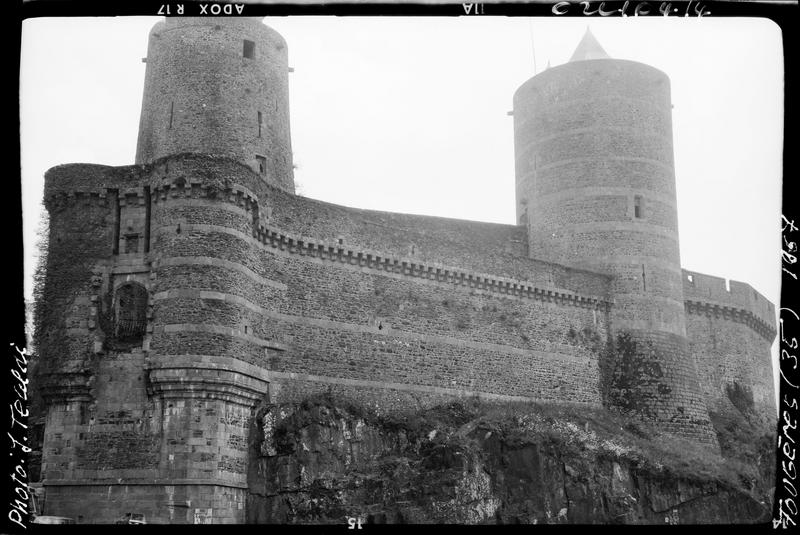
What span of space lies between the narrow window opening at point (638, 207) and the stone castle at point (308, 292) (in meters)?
0.04

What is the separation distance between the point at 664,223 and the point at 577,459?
38.6ft

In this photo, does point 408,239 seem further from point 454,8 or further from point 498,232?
point 454,8

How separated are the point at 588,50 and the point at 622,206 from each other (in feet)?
24.3

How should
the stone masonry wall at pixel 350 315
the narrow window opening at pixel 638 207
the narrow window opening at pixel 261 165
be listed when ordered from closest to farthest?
the stone masonry wall at pixel 350 315 → the narrow window opening at pixel 261 165 → the narrow window opening at pixel 638 207

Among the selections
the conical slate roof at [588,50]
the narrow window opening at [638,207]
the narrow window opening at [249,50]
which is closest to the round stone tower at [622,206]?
the narrow window opening at [638,207]

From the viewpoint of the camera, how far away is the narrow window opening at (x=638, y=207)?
41969 millimetres

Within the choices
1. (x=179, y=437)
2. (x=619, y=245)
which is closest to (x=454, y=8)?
(x=179, y=437)

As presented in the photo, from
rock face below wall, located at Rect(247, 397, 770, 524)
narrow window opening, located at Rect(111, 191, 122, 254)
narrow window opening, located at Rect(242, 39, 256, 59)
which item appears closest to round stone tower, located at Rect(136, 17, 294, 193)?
narrow window opening, located at Rect(242, 39, 256, 59)

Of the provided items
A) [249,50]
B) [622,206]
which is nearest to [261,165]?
[249,50]

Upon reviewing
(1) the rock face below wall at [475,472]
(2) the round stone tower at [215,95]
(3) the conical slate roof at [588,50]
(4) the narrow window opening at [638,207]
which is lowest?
(1) the rock face below wall at [475,472]

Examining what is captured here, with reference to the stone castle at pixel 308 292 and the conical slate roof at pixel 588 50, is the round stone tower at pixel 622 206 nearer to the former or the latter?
the stone castle at pixel 308 292

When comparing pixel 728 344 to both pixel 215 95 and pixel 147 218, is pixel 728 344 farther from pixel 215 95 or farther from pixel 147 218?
pixel 147 218

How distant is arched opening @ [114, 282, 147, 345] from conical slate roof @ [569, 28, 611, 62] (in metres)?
22.3

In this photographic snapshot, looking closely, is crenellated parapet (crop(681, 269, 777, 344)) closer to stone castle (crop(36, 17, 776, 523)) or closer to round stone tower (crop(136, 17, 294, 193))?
stone castle (crop(36, 17, 776, 523))
